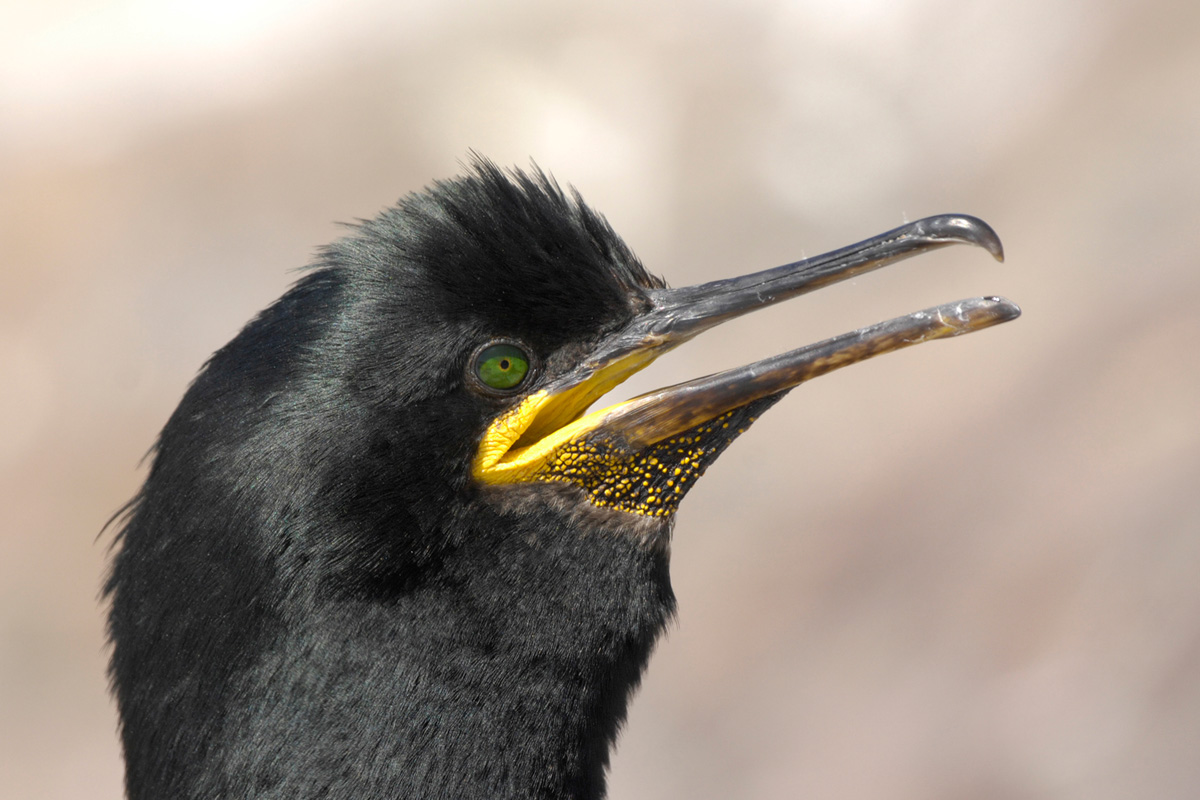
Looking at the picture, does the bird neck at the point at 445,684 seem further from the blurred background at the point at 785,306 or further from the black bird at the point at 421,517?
the blurred background at the point at 785,306

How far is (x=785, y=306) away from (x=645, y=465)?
26.0 ft

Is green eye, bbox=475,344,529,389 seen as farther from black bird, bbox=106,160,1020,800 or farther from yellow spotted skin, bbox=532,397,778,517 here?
yellow spotted skin, bbox=532,397,778,517

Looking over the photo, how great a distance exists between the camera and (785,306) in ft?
35.2

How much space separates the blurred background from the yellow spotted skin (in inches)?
223

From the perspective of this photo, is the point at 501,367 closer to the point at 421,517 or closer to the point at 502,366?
the point at 502,366

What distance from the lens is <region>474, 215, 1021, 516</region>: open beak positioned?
2.88m

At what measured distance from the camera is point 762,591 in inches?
357

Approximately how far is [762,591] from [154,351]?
5.49 metres

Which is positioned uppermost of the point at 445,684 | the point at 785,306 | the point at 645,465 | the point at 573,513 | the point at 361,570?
the point at 785,306

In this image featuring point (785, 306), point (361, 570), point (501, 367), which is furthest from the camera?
point (785, 306)

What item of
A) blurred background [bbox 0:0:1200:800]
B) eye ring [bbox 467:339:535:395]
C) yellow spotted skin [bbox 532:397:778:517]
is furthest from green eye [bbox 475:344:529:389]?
blurred background [bbox 0:0:1200:800]

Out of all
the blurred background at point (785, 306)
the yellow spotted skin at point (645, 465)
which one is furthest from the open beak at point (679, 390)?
the blurred background at point (785, 306)

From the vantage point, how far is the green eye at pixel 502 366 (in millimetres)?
2879

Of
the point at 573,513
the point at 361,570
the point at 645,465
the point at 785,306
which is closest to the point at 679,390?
the point at 645,465
